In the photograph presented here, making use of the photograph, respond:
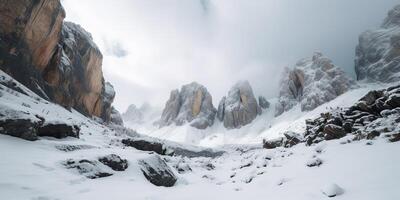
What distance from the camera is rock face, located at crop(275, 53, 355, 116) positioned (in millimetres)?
98562

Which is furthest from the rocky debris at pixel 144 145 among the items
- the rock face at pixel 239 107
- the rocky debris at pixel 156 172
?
the rock face at pixel 239 107

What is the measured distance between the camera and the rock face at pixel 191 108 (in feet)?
462

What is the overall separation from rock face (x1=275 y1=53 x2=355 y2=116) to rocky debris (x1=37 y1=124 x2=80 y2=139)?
9970 cm

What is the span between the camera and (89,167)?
7.83m

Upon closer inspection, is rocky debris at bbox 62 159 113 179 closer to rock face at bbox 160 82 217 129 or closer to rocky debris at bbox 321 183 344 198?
rocky debris at bbox 321 183 344 198

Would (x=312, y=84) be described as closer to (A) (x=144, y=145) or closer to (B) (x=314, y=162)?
(A) (x=144, y=145)

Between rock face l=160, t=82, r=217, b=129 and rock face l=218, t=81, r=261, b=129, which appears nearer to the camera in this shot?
rock face l=218, t=81, r=261, b=129

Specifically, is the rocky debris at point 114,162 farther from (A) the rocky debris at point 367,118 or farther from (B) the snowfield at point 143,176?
(A) the rocky debris at point 367,118

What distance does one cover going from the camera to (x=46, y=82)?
33.3m

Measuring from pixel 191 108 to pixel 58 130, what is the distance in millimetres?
134152

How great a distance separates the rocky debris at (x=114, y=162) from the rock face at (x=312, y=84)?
100224 mm

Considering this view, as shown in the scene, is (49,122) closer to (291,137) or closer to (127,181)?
(127,181)

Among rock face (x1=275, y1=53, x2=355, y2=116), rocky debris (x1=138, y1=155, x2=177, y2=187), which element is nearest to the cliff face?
rocky debris (x1=138, y1=155, x2=177, y2=187)

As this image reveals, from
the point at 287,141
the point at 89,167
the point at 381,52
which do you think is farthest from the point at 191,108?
the point at 89,167
